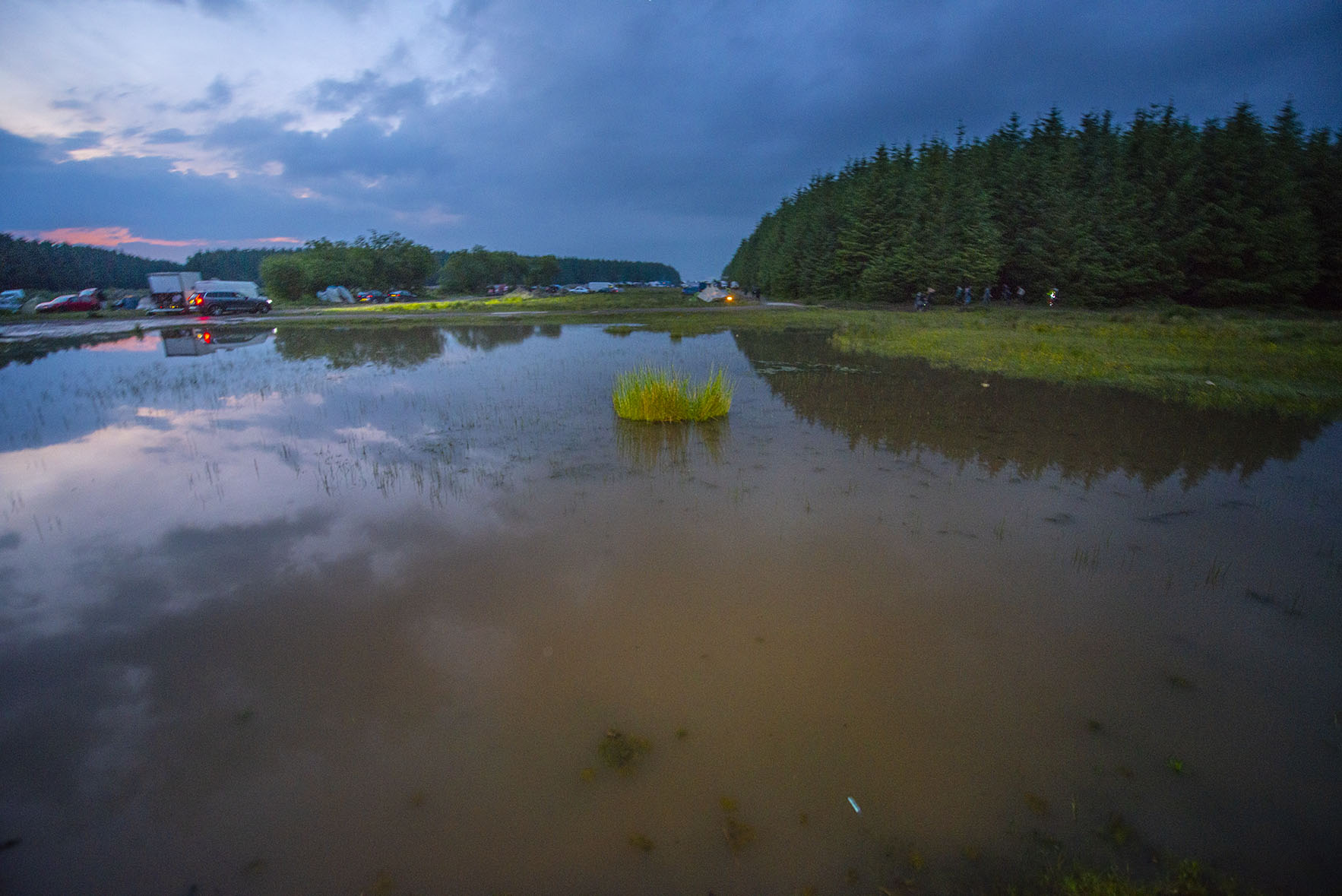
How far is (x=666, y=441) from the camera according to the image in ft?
37.9

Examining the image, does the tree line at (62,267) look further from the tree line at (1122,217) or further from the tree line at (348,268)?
the tree line at (1122,217)

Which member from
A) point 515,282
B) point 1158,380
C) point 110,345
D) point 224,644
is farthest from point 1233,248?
point 515,282

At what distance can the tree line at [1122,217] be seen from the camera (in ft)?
128

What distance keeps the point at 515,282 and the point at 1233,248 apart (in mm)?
126811

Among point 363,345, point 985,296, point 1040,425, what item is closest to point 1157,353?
point 1040,425

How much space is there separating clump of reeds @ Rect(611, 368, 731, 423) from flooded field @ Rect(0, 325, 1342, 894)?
6.45 ft

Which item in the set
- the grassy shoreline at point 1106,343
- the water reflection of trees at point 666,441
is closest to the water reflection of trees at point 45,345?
the grassy shoreline at point 1106,343

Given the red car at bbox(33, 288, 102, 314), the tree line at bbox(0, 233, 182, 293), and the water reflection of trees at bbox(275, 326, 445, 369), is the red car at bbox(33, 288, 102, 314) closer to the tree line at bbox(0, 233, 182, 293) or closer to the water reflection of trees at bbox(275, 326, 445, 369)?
the water reflection of trees at bbox(275, 326, 445, 369)

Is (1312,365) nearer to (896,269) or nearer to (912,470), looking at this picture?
(912,470)

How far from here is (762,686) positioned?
15.8 feet

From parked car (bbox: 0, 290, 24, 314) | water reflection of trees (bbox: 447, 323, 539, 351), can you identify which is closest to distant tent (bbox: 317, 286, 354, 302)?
parked car (bbox: 0, 290, 24, 314)

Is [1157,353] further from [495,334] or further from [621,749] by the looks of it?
[495,334]

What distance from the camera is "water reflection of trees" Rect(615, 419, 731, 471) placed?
34.4ft

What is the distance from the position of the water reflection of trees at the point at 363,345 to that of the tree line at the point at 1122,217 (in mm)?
36627
